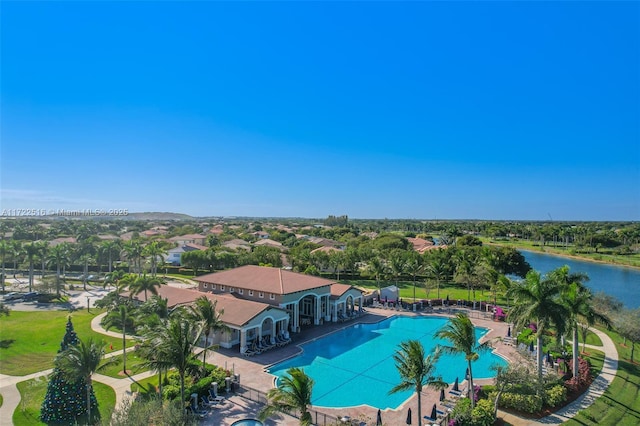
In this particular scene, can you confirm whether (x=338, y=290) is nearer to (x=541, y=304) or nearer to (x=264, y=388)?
(x=264, y=388)

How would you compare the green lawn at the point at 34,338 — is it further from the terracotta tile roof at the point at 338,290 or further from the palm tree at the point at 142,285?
the terracotta tile roof at the point at 338,290

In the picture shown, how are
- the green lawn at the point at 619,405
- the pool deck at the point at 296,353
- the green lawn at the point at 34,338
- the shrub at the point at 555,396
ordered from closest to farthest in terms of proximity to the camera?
1. the green lawn at the point at 619,405
2. the pool deck at the point at 296,353
3. the shrub at the point at 555,396
4. the green lawn at the point at 34,338

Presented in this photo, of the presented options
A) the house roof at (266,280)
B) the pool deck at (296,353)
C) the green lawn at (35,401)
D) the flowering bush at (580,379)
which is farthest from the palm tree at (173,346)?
the flowering bush at (580,379)

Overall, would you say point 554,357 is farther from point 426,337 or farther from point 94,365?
point 94,365

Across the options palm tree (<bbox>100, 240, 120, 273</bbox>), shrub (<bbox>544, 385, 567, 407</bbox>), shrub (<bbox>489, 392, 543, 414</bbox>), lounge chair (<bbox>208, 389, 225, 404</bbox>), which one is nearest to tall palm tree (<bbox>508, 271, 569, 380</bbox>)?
shrub (<bbox>544, 385, 567, 407</bbox>)

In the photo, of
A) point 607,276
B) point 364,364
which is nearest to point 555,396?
point 364,364
